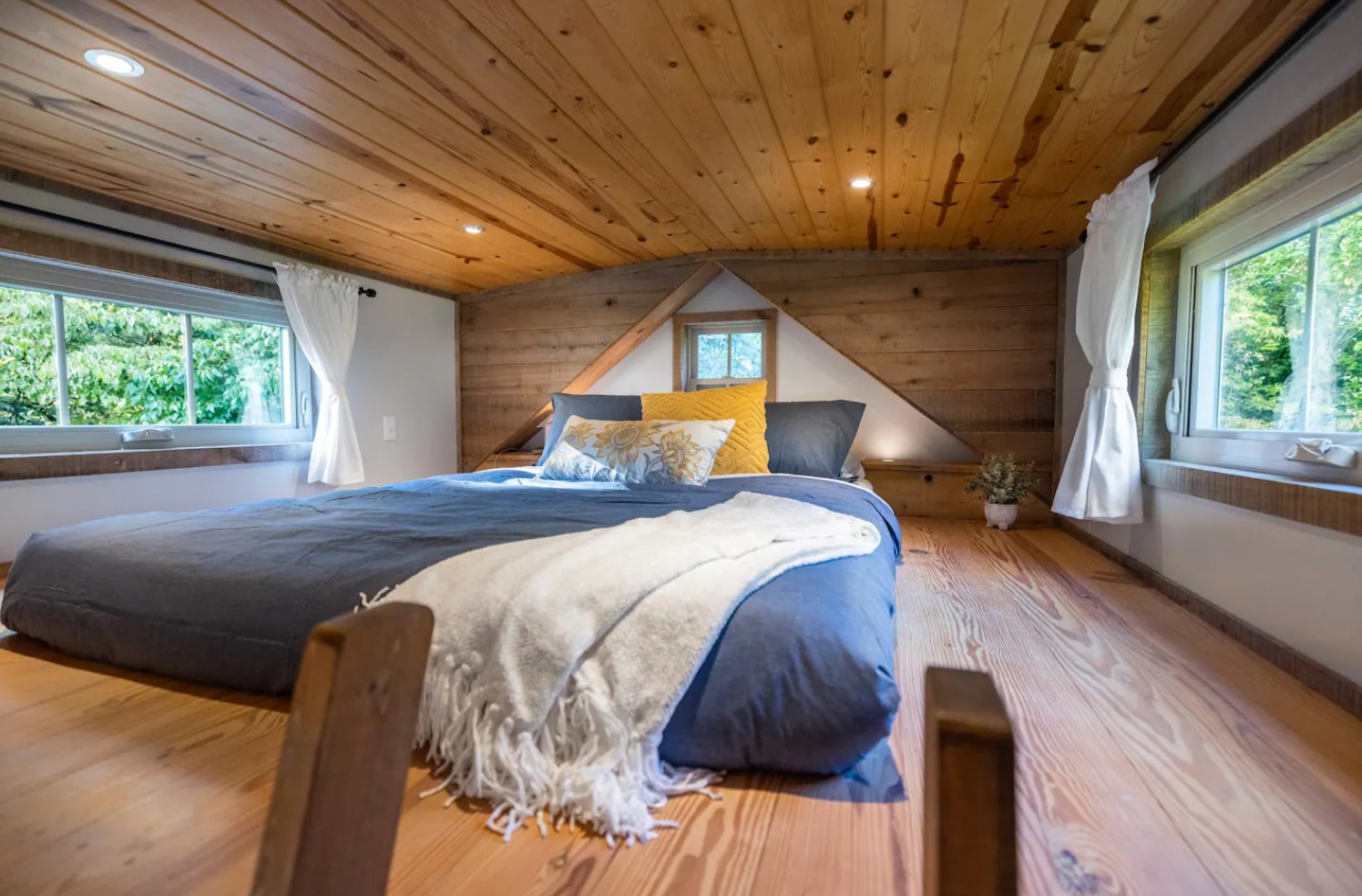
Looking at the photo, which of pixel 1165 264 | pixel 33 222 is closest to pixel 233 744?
pixel 33 222

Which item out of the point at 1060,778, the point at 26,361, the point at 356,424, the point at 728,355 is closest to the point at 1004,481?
the point at 728,355

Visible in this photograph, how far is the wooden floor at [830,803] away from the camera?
851 millimetres

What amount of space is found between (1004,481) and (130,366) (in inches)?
166

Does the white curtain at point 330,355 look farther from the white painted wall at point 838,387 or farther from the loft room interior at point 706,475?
the white painted wall at point 838,387

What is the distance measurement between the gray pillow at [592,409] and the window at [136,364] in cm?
143

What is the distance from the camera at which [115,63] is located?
1.59 metres

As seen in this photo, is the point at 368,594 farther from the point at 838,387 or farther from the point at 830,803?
the point at 838,387

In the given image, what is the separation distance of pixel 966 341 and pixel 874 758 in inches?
109

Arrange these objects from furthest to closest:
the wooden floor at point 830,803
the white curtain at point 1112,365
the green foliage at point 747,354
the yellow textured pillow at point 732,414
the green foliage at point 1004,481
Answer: the green foliage at point 747,354
the green foliage at point 1004,481
the yellow textured pillow at point 732,414
the white curtain at point 1112,365
the wooden floor at point 830,803

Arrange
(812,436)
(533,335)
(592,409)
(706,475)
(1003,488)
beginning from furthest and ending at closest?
(533,335) < (592,409) < (1003,488) < (812,436) < (706,475)

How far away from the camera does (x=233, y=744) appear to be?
1173mm

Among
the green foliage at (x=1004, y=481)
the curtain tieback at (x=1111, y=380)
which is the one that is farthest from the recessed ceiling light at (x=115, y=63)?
the green foliage at (x=1004, y=481)

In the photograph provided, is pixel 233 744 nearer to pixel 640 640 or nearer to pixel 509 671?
pixel 509 671

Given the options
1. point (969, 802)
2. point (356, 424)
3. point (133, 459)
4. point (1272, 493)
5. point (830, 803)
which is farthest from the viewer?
point (356, 424)
